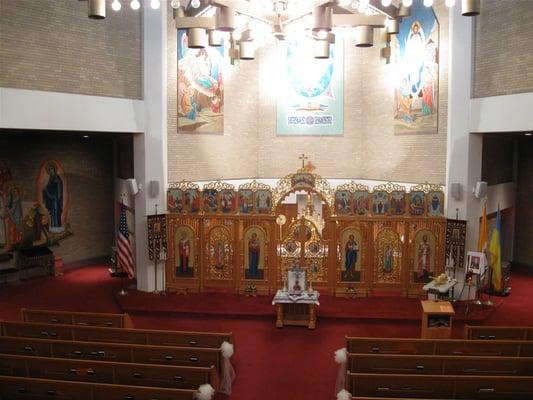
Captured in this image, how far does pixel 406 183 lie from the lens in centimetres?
1817

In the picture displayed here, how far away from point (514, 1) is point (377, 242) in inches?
278

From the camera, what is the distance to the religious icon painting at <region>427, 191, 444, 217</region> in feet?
52.0

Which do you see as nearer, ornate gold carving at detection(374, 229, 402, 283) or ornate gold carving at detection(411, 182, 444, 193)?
ornate gold carving at detection(411, 182, 444, 193)

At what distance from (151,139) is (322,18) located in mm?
9756

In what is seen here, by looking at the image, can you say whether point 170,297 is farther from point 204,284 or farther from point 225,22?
point 225,22

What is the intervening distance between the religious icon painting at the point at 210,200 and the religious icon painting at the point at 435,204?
6020 millimetres

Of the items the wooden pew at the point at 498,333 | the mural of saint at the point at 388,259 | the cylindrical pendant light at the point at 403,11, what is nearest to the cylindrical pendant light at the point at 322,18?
the cylindrical pendant light at the point at 403,11

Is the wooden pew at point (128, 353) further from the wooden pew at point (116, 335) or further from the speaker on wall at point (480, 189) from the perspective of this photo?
the speaker on wall at point (480, 189)

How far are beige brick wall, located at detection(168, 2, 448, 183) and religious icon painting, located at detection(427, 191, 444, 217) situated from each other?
1184 millimetres

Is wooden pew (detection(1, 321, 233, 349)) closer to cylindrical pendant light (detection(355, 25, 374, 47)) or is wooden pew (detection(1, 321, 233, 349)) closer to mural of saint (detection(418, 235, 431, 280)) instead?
cylindrical pendant light (detection(355, 25, 374, 47))

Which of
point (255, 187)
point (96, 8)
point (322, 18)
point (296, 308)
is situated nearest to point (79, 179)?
point (255, 187)

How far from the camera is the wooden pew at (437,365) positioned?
29.6ft

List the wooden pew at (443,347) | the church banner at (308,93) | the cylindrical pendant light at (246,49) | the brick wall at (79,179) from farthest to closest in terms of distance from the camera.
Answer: the church banner at (308,93), the brick wall at (79,179), the cylindrical pendant light at (246,49), the wooden pew at (443,347)

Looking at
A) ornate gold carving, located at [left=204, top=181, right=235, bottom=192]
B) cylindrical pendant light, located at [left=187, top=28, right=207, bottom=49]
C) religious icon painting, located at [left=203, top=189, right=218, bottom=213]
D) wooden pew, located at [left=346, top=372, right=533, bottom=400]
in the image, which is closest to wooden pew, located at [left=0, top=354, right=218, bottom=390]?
wooden pew, located at [left=346, top=372, right=533, bottom=400]
